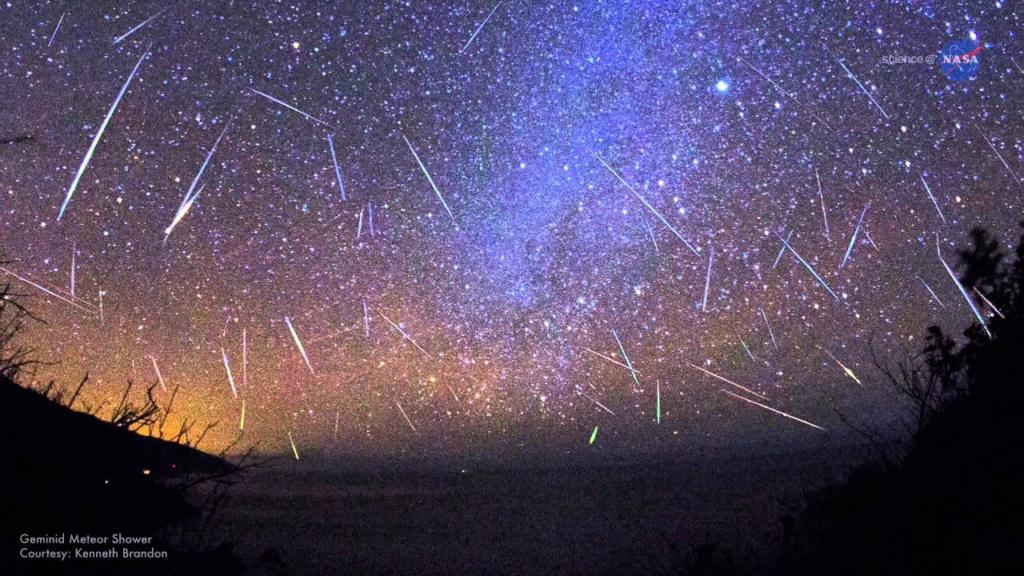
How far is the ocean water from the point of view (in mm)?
21953

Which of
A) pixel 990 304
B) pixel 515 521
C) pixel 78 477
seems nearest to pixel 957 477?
pixel 990 304

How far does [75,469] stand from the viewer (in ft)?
22.7

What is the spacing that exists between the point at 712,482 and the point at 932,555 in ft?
182

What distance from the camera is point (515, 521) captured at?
126 feet

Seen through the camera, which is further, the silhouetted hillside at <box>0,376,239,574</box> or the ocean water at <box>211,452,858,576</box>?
the ocean water at <box>211,452,858,576</box>

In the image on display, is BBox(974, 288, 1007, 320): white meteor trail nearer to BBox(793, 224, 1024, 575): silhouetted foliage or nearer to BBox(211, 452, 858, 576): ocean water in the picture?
BBox(793, 224, 1024, 575): silhouetted foliage

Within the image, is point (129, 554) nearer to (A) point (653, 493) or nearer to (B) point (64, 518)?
(B) point (64, 518)

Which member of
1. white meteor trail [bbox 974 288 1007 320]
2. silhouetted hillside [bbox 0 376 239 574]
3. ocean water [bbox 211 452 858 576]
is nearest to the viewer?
silhouetted hillside [bbox 0 376 239 574]

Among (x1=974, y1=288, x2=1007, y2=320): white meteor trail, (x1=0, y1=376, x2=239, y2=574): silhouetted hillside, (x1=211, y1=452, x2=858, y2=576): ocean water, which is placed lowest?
(x1=211, y1=452, x2=858, y2=576): ocean water

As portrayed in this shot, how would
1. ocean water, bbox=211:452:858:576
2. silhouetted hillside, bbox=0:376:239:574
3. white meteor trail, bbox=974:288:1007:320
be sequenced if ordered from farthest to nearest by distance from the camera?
ocean water, bbox=211:452:858:576 < white meteor trail, bbox=974:288:1007:320 < silhouetted hillside, bbox=0:376:239:574

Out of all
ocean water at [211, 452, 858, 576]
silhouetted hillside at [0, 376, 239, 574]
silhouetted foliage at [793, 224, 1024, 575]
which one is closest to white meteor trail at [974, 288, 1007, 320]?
silhouetted foliage at [793, 224, 1024, 575]

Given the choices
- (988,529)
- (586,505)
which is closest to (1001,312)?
(988,529)

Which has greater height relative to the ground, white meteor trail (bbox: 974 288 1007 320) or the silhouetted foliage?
white meteor trail (bbox: 974 288 1007 320)

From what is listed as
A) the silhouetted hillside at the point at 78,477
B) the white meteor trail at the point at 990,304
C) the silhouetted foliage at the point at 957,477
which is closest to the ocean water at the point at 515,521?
the silhouetted hillside at the point at 78,477
